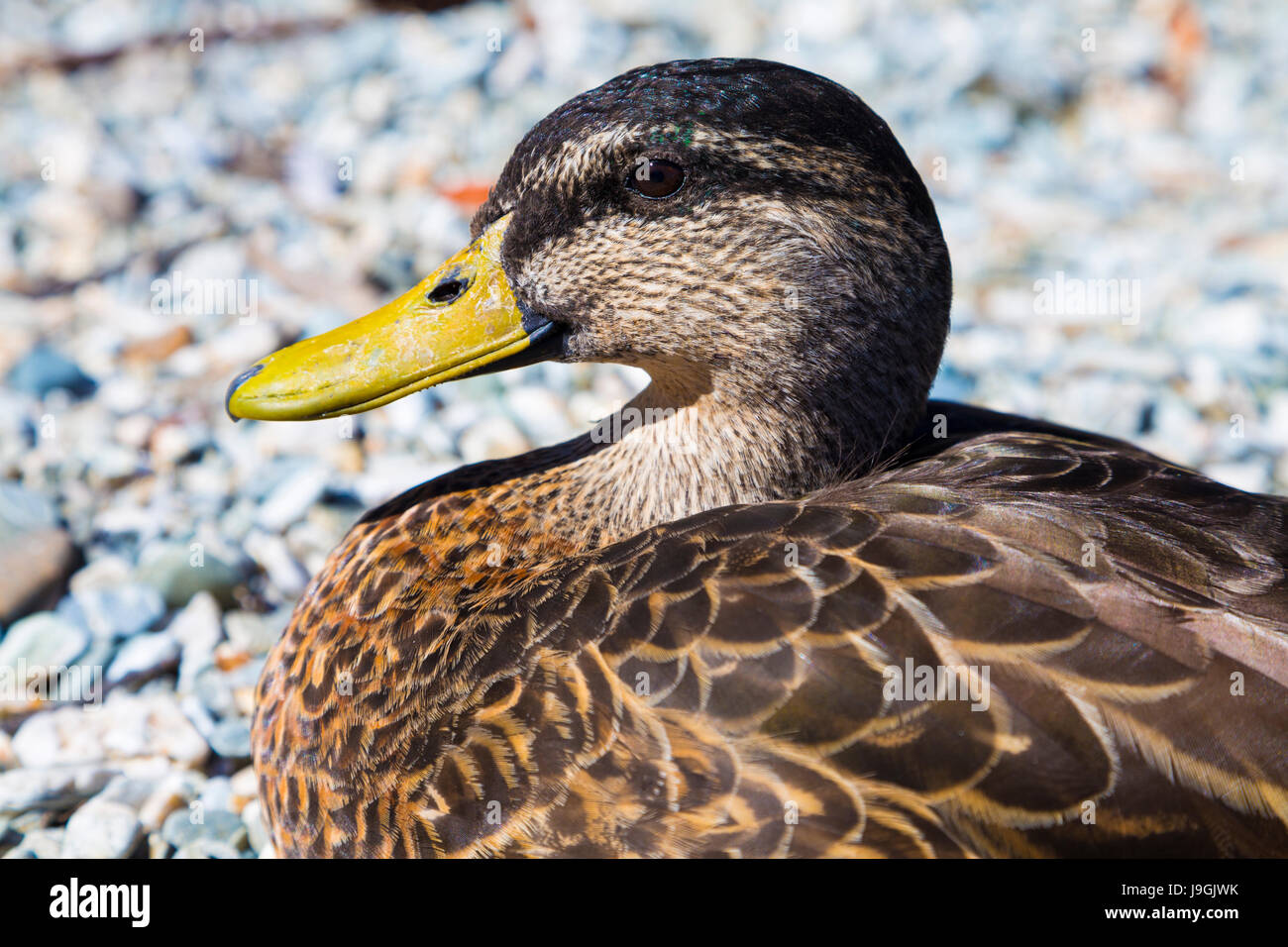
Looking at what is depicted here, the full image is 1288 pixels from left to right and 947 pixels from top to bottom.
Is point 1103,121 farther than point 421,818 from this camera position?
Yes

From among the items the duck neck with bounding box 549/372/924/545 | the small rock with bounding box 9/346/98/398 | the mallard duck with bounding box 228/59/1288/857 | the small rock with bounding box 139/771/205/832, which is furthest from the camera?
the small rock with bounding box 9/346/98/398

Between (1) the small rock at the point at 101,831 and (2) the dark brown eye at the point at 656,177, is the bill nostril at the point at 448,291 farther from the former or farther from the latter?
(1) the small rock at the point at 101,831

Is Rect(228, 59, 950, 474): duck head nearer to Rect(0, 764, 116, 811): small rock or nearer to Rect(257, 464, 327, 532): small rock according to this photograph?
Rect(0, 764, 116, 811): small rock

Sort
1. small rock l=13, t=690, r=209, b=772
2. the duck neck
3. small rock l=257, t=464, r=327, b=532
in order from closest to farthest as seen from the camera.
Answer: the duck neck → small rock l=13, t=690, r=209, b=772 → small rock l=257, t=464, r=327, b=532

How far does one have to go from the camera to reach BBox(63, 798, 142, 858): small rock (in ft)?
8.26

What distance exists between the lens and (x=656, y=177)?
2.22 metres

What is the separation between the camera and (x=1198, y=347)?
4.48 metres

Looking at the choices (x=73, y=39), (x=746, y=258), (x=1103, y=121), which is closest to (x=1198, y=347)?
(x=1103, y=121)

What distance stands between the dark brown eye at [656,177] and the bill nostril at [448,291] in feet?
1.25

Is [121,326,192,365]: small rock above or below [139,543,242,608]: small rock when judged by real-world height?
above

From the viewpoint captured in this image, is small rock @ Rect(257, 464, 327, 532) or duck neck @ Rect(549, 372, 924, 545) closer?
duck neck @ Rect(549, 372, 924, 545)

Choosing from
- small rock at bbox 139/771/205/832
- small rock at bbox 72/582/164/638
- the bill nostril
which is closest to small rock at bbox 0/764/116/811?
small rock at bbox 139/771/205/832
